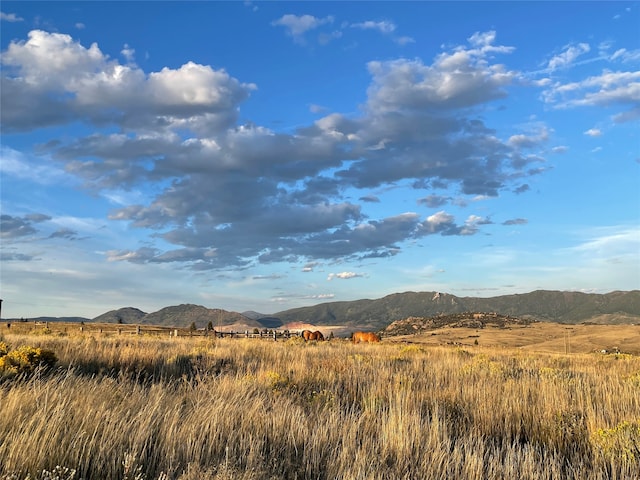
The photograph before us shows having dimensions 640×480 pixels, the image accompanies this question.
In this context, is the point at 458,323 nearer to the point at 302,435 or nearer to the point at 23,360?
the point at 23,360

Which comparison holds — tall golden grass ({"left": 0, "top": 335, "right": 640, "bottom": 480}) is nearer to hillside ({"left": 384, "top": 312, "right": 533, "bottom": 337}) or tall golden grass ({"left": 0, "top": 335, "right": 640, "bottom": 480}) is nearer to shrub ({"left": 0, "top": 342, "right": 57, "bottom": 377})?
shrub ({"left": 0, "top": 342, "right": 57, "bottom": 377})

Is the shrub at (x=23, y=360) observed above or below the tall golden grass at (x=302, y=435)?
above

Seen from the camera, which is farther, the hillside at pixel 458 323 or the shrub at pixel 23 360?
the hillside at pixel 458 323

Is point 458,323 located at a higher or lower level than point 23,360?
lower

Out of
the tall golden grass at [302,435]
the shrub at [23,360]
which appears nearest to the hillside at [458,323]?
the shrub at [23,360]

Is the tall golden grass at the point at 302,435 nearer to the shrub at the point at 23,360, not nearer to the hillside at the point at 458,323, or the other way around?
the shrub at the point at 23,360

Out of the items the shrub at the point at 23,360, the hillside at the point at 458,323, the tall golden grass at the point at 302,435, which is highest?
the shrub at the point at 23,360

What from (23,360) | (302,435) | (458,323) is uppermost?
(23,360)

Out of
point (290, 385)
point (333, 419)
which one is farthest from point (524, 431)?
point (290, 385)

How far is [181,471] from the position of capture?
13.3ft

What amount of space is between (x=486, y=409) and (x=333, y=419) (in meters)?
3.16

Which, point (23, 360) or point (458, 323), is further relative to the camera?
point (458, 323)

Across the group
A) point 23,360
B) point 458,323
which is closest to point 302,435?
point 23,360

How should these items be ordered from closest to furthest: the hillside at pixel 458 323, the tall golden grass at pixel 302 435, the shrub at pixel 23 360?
the tall golden grass at pixel 302 435 → the shrub at pixel 23 360 → the hillside at pixel 458 323
